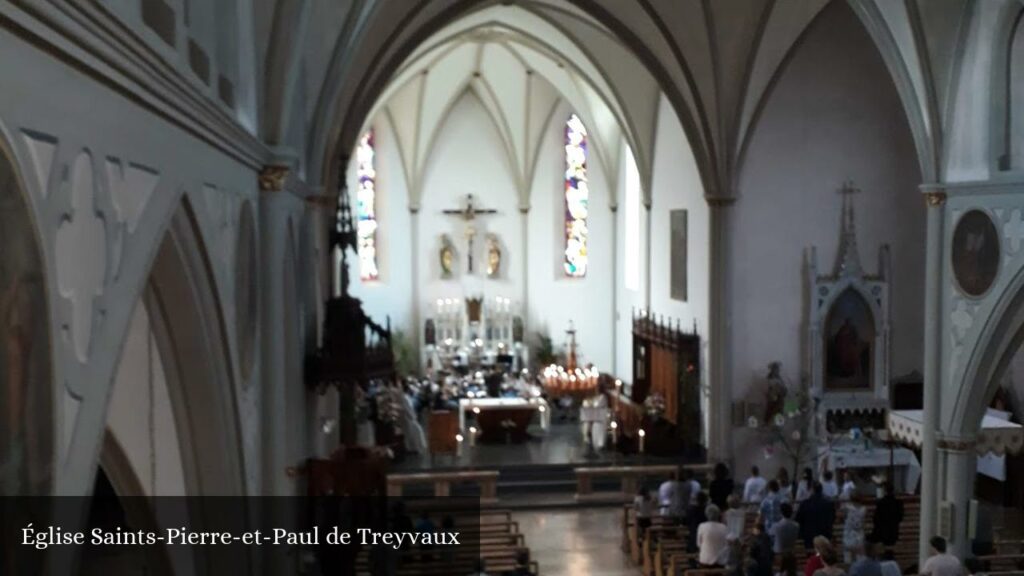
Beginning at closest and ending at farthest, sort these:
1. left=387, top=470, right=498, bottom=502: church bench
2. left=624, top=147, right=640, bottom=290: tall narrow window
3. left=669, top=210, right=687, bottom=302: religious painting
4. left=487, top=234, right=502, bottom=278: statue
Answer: left=387, top=470, right=498, bottom=502: church bench
left=669, top=210, right=687, bottom=302: religious painting
left=624, top=147, right=640, bottom=290: tall narrow window
left=487, top=234, right=502, bottom=278: statue

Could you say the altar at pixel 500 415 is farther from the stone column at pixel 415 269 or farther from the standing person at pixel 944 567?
the standing person at pixel 944 567

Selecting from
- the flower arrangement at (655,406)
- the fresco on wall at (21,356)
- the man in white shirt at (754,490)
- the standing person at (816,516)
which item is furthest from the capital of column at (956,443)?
the fresco on wall at (21,356)

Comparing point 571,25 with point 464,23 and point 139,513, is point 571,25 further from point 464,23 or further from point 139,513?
point 139,513

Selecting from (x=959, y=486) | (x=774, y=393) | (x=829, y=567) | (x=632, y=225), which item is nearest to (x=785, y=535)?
(x=829, y=567)

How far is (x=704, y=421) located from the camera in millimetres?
21906

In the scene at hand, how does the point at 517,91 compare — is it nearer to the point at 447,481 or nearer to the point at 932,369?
the point at 447,481

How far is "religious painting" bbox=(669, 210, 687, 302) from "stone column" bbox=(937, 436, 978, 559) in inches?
361

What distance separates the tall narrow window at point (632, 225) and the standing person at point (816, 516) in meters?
14.1

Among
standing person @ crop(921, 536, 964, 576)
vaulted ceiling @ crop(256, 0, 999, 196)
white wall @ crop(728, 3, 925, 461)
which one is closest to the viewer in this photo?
standing person @ crop(921, 536, 964, 576)

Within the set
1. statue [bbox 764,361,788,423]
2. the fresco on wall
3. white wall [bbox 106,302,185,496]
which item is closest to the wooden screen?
statue [bbox 764,361,788,423]

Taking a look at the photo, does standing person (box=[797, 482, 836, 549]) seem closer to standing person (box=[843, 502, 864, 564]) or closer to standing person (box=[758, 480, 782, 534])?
standing person (box=[843, 502, 864, 564])

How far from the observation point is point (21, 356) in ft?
11.3

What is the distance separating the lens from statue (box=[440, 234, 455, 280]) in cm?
3102

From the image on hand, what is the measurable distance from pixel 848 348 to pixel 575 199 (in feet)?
39.4
